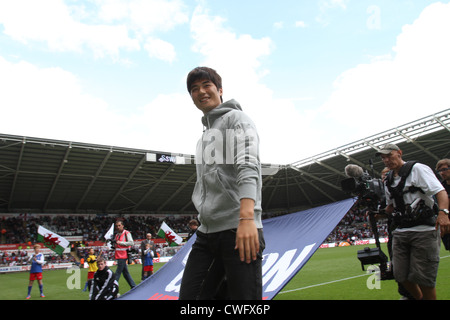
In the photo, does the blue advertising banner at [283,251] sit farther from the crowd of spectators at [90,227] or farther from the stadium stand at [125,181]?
the crowd of spectators at [90,227]

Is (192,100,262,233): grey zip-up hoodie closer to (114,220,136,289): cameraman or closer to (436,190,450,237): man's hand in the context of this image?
(436,190,450,237): man's hand

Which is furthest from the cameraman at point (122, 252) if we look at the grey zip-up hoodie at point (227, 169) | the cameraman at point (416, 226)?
the grey zip-up hoodie at point (227, 169)

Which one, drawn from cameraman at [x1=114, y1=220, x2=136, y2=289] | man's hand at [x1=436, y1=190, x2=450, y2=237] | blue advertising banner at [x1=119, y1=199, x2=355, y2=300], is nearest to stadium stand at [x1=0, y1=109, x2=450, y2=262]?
cameraman at [x1=114, y1=220, x2=136, y2=289]

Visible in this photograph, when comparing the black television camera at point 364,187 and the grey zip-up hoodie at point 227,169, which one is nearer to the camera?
the grey zip-up hoodie at point 227,169

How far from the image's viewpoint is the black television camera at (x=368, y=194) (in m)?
3.92

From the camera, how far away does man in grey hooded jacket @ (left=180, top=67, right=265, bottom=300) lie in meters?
1.71

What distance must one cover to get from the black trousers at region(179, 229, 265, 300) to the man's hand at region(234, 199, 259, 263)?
0.21 feet

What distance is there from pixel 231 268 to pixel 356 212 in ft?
137

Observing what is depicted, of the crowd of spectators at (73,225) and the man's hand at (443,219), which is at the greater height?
the crowd of spectators at (73,225)

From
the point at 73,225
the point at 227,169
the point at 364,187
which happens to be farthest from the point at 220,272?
the point at 73,225

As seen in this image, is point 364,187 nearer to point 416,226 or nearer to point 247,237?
point 416,226

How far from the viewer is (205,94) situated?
2141 mm

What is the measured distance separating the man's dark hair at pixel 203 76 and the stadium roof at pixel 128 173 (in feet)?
76.5
